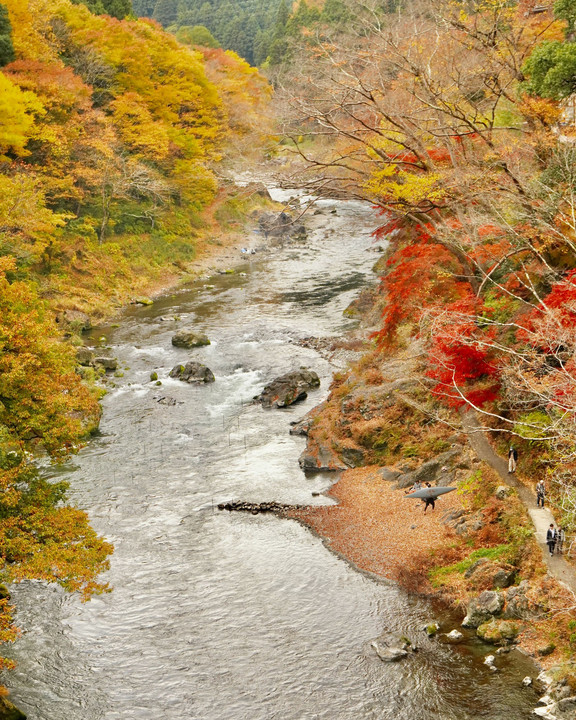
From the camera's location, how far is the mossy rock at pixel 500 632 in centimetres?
1520

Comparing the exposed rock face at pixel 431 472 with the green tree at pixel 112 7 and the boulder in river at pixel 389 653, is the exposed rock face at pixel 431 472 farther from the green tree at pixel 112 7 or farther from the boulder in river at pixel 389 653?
the green tree at pixel 112 7

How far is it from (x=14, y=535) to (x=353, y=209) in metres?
69.5

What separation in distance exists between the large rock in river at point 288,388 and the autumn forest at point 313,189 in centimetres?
369

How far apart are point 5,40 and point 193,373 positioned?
2642 cm

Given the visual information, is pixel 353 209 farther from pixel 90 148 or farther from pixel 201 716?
pixel 201 716

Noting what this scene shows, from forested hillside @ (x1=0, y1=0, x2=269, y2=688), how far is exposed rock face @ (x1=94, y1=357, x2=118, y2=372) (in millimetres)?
3568

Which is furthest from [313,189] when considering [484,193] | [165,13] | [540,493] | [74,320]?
[165,13]

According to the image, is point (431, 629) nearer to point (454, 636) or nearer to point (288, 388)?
point (454, 636)

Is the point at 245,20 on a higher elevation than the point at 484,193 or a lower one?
lower

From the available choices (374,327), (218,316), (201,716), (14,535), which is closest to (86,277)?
(218,316)

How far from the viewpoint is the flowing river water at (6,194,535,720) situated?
558 inches

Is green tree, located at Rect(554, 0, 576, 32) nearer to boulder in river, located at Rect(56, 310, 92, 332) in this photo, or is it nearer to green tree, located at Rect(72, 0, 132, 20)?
boulder in river, located at Rect(56, 310, 92, 332)

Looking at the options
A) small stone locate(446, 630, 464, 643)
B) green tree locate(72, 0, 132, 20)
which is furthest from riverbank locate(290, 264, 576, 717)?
green tree locate(72, 0, 132, 20)

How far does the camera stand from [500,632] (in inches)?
602
